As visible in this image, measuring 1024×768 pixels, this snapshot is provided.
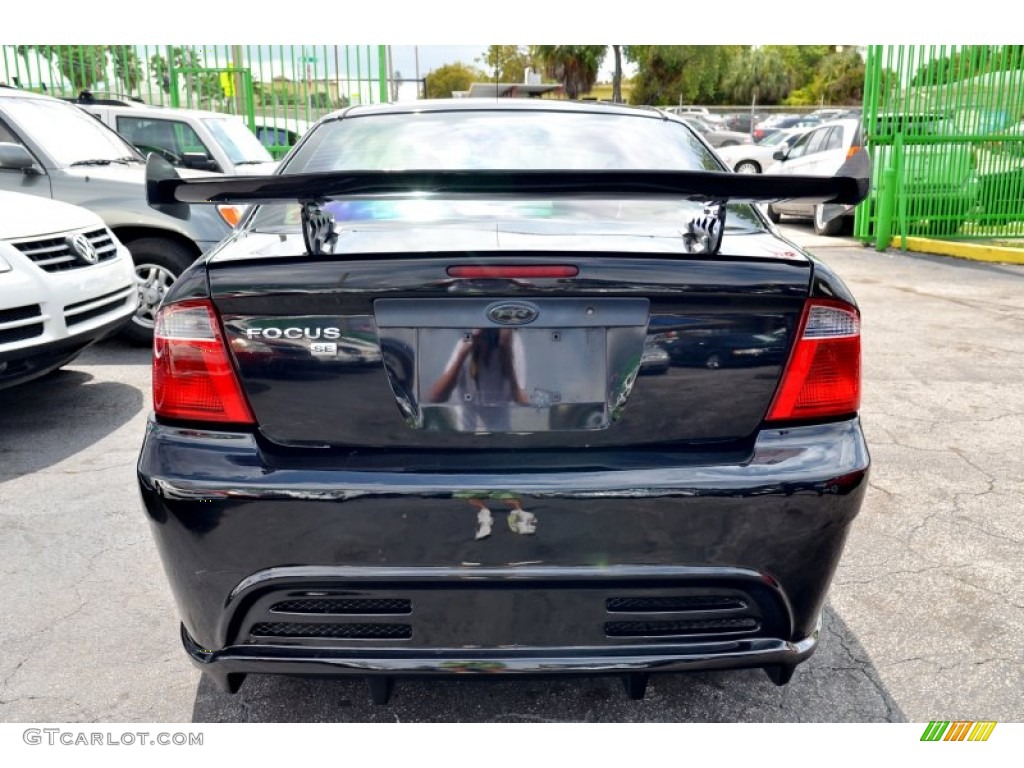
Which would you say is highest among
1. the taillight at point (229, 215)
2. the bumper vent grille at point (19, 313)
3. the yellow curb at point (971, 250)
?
the taillight at point (229, 215)

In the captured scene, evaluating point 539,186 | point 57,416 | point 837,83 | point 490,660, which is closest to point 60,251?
point 57,416

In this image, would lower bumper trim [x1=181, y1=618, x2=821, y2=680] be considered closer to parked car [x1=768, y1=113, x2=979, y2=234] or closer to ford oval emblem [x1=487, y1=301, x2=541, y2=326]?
ford oval emblem [x1=487, y1=301, x2=541, y2=326]

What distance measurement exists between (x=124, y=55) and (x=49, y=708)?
1245 cm

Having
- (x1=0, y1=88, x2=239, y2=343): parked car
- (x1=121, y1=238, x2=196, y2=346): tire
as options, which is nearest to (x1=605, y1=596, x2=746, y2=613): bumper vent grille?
(x1=0, y1=88, x2=239, y2=343): parked car

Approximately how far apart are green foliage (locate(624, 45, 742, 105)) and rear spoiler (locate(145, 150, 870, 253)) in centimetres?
4442

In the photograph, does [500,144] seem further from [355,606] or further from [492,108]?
[355,606]

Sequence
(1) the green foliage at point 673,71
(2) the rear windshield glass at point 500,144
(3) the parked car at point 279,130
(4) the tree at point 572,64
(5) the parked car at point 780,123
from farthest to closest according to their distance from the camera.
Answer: (1) the green foliage at point 673,71, (4) the tree at point 572,64, (5) the parked car at point 780,123, (3) the parked car at point 279,130, (2) the rear windshield glass at point 500,144

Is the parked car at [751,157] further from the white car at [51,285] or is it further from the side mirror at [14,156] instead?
the white car at [51,285]

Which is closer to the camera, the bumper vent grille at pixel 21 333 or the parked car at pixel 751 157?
the bumper vent grille at pixel 21 333

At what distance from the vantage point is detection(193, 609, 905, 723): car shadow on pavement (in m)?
2.44

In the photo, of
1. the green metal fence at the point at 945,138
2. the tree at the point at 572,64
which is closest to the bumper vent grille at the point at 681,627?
the green metal fence at the point at 945,138

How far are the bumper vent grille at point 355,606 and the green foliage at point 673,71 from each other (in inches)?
1773

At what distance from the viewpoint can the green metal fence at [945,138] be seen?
39.7 feet

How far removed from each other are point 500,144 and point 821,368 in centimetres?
141
